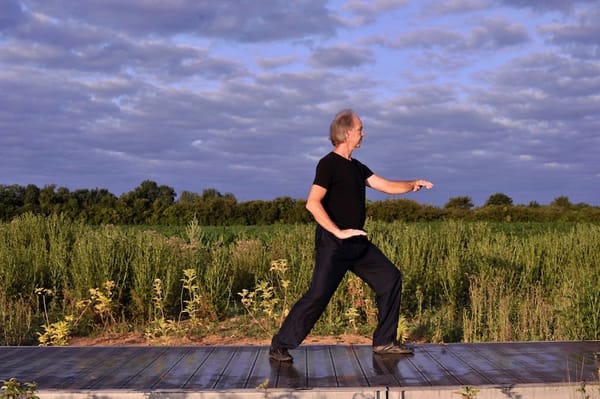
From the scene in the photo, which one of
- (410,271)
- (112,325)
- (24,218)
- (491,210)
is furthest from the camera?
(491,210)

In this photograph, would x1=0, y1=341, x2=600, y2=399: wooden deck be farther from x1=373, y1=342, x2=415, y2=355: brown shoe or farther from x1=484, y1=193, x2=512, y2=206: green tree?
x1=484, y1=193, x2=512, y2=206: green tree

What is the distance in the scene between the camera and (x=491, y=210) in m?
36.7

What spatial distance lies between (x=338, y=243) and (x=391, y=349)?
1.11m

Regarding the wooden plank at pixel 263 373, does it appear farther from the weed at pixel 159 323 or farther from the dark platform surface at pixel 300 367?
the weed at pixel 159 323

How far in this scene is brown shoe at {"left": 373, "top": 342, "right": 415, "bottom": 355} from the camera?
5.88 meters

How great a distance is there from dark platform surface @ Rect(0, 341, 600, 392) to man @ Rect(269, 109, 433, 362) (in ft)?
1.18

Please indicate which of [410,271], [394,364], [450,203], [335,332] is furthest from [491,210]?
[394,364]

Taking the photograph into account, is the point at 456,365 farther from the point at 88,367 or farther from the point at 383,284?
the point at 88,367

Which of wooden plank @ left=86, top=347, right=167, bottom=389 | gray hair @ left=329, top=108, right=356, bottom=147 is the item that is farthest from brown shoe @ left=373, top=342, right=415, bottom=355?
wooden plank @ left=86, top=347, right=167, bottom=389

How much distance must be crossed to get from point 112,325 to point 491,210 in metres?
29.3

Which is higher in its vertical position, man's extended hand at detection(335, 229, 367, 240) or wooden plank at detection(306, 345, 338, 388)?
man's extended hand at detection(335, 229, 367, 240)

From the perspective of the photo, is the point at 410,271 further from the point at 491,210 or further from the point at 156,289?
the point at 491,210

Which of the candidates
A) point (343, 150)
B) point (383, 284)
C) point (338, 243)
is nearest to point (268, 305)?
point (383, 284)

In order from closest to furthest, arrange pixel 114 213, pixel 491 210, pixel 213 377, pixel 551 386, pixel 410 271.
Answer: pixel 551 386 → pixel 213 377 → pixel 410 271 → pixel 114 213 → pixel 491 210
